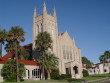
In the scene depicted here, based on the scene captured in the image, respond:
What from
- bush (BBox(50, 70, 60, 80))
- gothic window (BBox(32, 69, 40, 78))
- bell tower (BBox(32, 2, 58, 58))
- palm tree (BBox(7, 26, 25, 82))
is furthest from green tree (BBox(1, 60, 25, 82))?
bell tower (BBox(32, 2, 58, 58))

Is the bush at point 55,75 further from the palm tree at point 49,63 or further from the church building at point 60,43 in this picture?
the church building at point 60,43

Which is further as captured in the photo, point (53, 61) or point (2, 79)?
point (53, 61)

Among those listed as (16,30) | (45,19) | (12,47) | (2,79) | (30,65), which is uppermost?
(45,19)

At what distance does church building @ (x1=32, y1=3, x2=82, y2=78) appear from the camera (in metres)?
58.8

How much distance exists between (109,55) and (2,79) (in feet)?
204

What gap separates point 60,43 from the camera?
203 ft

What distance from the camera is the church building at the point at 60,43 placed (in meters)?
58.8

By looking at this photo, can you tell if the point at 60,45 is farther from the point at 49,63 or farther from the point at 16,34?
the point at 16,34

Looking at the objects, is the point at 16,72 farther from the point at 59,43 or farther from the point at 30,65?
the point at 59,43

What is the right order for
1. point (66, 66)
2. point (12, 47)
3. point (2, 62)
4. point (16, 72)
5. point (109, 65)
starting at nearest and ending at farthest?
1. point (16, 72)
2. point (2, 62)
3. point (12, 47)
4. point (66, 66)
5. point (109, 65)

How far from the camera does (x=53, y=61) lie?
49094 mm

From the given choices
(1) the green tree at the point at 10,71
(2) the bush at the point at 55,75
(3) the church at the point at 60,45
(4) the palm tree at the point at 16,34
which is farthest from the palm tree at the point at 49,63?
(4) the palm tree at the point at 16,34

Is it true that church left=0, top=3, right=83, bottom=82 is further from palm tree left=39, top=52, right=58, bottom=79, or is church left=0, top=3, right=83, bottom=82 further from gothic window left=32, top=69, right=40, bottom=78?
gothic window left=32, top=69, right=40, bottom=78

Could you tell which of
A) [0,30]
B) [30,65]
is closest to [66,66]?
[30,65]
